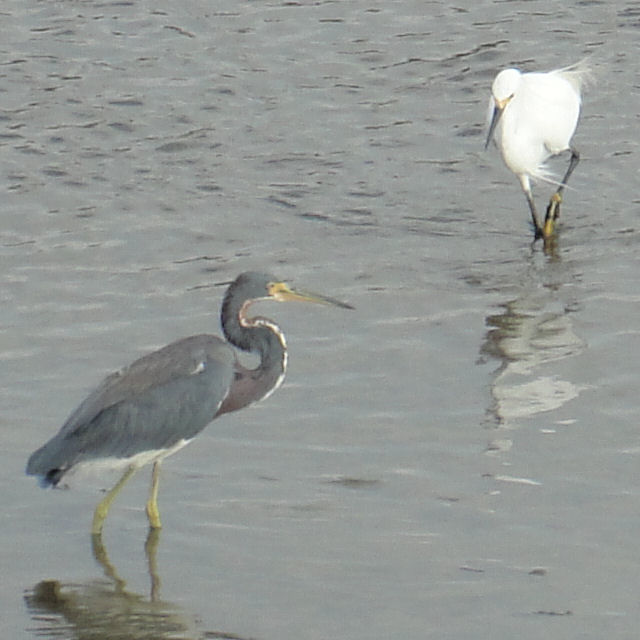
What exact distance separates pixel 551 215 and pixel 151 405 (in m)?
5.04

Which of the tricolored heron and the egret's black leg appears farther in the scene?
the egret's black leg

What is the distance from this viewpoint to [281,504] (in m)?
7.43

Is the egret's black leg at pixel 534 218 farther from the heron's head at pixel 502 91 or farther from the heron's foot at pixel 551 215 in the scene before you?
the heron's head at pixel 502 91

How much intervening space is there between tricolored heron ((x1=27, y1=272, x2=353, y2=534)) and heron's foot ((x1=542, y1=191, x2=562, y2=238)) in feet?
14.7

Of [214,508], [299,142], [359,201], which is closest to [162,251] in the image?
[359,201]

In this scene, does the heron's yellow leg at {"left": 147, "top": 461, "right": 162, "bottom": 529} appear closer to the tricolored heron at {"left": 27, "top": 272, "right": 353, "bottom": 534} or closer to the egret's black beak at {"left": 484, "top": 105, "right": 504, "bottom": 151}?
the tricolored heron at {"left": 27, "top": 272, "right": 353, "bottom": 534}

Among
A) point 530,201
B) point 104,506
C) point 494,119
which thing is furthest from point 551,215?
point 104,506

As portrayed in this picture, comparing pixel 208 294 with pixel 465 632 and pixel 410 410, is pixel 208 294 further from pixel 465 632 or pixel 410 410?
pixel 465 632

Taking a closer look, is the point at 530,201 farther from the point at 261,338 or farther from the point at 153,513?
the point at 153,513

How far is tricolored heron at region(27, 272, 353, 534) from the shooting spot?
704 cm

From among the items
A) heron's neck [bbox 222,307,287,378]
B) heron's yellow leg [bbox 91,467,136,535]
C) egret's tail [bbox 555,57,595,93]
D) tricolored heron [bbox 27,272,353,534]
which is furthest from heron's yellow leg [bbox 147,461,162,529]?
egret's tail [bbox 555,57,595,93]

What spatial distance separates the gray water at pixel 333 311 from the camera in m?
6.75

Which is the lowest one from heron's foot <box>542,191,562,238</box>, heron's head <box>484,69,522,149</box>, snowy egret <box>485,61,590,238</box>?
heron's foot <box>542,191,562,238</box>

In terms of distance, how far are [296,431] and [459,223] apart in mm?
3802
